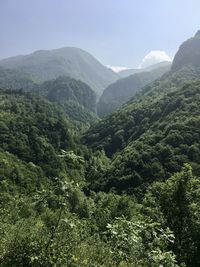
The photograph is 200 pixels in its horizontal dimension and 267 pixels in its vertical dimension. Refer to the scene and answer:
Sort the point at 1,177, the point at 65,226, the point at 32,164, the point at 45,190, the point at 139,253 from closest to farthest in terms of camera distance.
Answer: the point at 139,253, the point at 45,190, the point at 65,226, the point at 1,177, the point at 32,164

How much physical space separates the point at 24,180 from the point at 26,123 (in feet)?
193

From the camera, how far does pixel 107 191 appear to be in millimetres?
127875

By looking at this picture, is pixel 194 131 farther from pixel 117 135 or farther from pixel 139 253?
pixel 139 253

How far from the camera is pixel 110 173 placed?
136 m

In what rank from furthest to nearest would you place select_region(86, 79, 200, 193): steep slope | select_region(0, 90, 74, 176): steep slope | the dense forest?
1. select_region(0, 90, 74, 176): steep slope
2. select_region(86, 79, 200, 193): steep slope
3. the dense forest

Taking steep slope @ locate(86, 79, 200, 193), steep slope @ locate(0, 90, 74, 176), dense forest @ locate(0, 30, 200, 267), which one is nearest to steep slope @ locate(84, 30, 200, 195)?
steep slope @ locate(86, 79, 200, 193)

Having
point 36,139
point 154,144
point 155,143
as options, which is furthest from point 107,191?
point 36,139

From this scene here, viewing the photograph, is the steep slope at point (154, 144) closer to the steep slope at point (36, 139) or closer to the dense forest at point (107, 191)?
the dense forest at point (107, 191)

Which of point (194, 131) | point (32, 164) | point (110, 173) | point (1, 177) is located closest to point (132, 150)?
point (110, 173)

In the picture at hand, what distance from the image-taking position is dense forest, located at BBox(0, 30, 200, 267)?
12547 mm

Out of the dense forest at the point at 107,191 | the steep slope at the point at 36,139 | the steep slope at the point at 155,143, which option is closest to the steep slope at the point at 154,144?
the steep slope at the point at 155,143

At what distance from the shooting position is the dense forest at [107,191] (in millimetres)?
12547

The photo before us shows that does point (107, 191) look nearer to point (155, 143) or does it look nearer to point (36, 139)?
point (155, 143)

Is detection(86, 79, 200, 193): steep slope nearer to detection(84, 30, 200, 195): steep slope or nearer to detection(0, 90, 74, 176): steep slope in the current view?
detection(84, 30, 200, 195): steep slope
